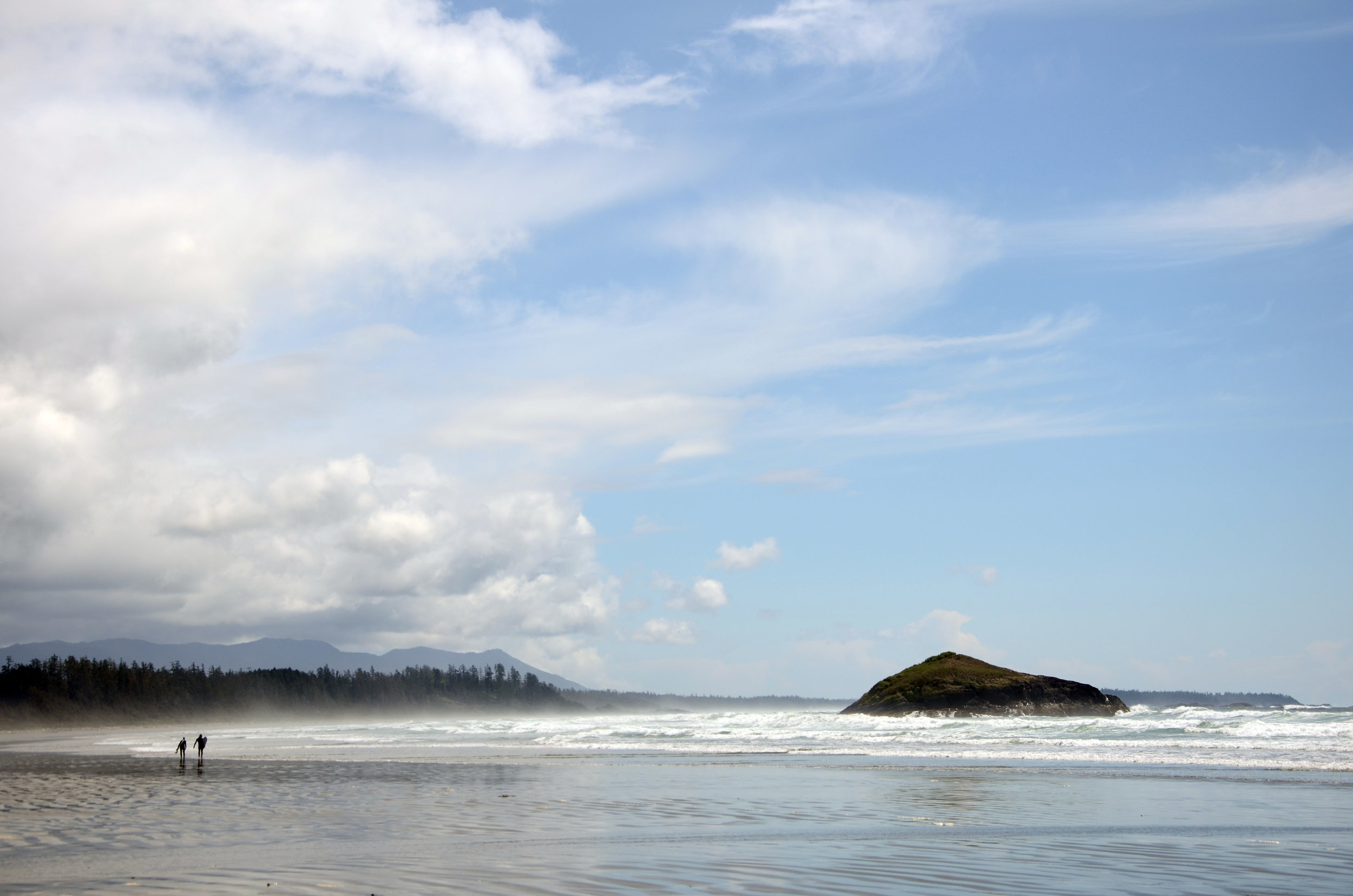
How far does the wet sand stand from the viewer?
37.6ft

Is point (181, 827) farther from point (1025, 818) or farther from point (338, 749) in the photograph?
point (338, 749)

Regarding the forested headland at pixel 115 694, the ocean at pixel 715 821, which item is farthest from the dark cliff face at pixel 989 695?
the forested headland at pixel 115 694

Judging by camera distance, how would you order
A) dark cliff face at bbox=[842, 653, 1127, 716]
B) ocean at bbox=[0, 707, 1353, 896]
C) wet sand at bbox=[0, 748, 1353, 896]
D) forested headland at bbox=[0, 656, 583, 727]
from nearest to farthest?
wet sand at bbox=[0, 748, 1353, 896], ocean at bbox=[0, 707, 1353, 896], dark cliff face at bbox=[842, 653, 1127, 716], forested headland at bbox=[0, 656, 583, 727]

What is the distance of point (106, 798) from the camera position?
22.4m

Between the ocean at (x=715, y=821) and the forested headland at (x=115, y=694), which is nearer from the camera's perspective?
the ocean at (x=715, y=821)

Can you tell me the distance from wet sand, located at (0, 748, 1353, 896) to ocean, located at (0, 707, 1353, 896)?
80 millimetres

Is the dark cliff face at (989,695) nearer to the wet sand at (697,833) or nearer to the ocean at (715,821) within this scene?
the ocean at (715,821)

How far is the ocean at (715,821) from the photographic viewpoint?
11.6 m

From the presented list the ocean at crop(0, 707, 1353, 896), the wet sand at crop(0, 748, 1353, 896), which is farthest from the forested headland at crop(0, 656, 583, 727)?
the wet sand at crop(0, 748, 1353, 896)

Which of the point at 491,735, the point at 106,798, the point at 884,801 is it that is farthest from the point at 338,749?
the point at 884,801

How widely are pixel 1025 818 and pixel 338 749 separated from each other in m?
38.2

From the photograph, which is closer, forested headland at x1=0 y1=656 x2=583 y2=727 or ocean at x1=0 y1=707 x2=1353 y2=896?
ocean at x1=0 y1=707 x2=1353 y2=896

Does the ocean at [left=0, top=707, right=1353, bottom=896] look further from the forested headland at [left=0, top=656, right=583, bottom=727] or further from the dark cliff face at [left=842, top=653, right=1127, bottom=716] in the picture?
the forested headland at [left=0, top=656, right=583, bottom=727]

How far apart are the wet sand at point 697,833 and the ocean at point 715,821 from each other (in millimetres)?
80
